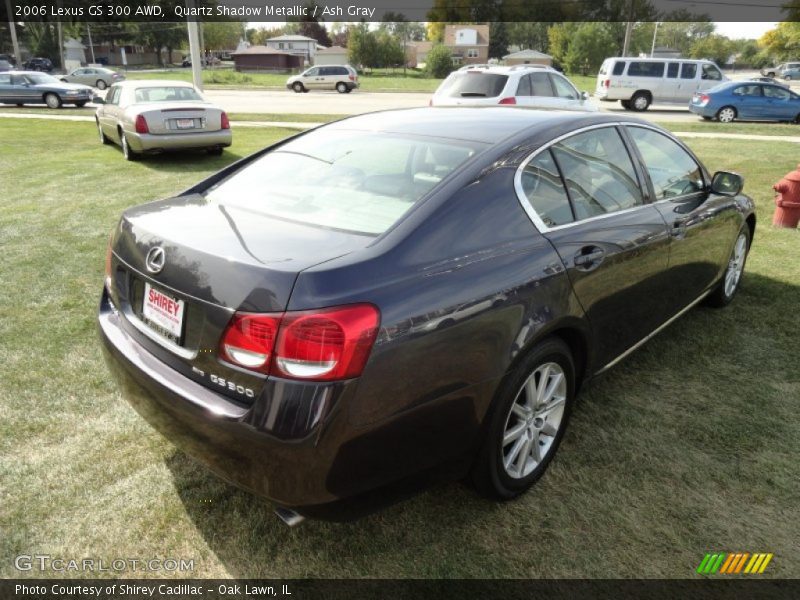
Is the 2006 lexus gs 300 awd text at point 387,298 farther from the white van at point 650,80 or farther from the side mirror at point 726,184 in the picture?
the white van at point 650,80

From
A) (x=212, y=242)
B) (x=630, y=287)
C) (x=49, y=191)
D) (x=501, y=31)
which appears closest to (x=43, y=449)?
(x=212, y=242)

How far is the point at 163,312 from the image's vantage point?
2.19 metres

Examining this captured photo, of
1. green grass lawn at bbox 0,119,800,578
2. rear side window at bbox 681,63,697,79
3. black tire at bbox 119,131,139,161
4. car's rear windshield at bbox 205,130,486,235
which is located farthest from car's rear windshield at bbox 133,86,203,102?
rear side window at bbox 681,63,697,79

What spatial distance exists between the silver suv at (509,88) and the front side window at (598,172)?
9246 millimetres

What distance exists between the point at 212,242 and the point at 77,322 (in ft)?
8.79

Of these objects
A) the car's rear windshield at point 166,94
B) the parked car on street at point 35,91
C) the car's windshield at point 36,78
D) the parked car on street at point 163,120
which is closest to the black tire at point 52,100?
the parked car on street at point 35,91

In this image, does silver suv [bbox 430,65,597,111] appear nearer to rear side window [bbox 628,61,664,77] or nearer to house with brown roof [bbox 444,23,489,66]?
rear side window [bbox 628,61,664,77]

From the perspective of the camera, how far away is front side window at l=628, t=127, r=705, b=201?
3446 mm

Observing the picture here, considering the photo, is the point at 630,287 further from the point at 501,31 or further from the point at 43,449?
the point at 501,31

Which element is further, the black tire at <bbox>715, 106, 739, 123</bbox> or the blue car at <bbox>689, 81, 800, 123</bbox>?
the black tire at <bbox>715, 106, 739, 123</bbox>

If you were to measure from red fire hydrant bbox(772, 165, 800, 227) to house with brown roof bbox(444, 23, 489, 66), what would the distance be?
88009 millimetres

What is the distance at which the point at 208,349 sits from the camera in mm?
1994

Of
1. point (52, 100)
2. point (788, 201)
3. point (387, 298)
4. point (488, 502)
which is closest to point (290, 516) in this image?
point (387, 298)

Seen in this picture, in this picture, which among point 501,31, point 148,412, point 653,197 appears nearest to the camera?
point 148,412
